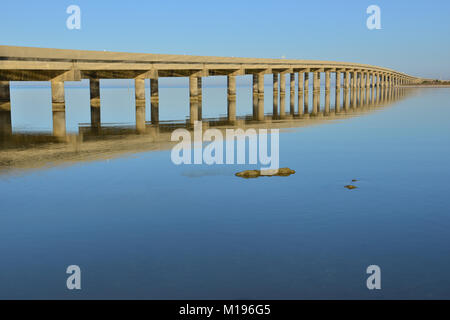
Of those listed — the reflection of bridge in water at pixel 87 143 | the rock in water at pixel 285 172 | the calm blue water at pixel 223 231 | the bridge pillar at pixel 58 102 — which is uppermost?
the bridge pillar at pixel 58 102

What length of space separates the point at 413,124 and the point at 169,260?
114 feet

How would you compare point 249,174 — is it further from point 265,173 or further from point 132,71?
point 132,71

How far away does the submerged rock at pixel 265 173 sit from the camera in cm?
1748

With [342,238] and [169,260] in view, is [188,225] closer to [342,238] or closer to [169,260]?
[169,260]

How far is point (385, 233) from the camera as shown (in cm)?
1084

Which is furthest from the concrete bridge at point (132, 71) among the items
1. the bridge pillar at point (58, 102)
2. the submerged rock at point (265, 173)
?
the submerged rock at point (265, 173)

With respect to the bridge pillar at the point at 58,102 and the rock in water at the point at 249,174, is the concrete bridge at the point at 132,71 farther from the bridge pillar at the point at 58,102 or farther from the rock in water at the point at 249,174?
the rock in water at the point at 249,174

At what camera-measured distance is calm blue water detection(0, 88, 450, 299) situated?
823cm

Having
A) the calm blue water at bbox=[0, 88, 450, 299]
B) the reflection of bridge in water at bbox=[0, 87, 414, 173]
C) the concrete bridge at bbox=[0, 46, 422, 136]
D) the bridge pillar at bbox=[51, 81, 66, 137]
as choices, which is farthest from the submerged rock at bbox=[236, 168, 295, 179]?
the bridge pillar at bbox=[51, 81, 66, 137]

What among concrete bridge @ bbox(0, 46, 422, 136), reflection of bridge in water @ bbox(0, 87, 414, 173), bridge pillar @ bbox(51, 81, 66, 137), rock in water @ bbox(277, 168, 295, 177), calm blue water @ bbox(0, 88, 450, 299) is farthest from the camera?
bridge pillar @ bbox(51, 81, 66, 137)

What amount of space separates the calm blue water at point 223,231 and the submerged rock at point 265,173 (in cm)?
38

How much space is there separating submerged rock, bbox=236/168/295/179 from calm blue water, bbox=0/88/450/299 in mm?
383

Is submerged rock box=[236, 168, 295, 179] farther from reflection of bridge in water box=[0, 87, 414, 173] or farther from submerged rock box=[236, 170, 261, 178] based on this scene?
reflection of bridge in water box=[0, 87, 414, 173]
